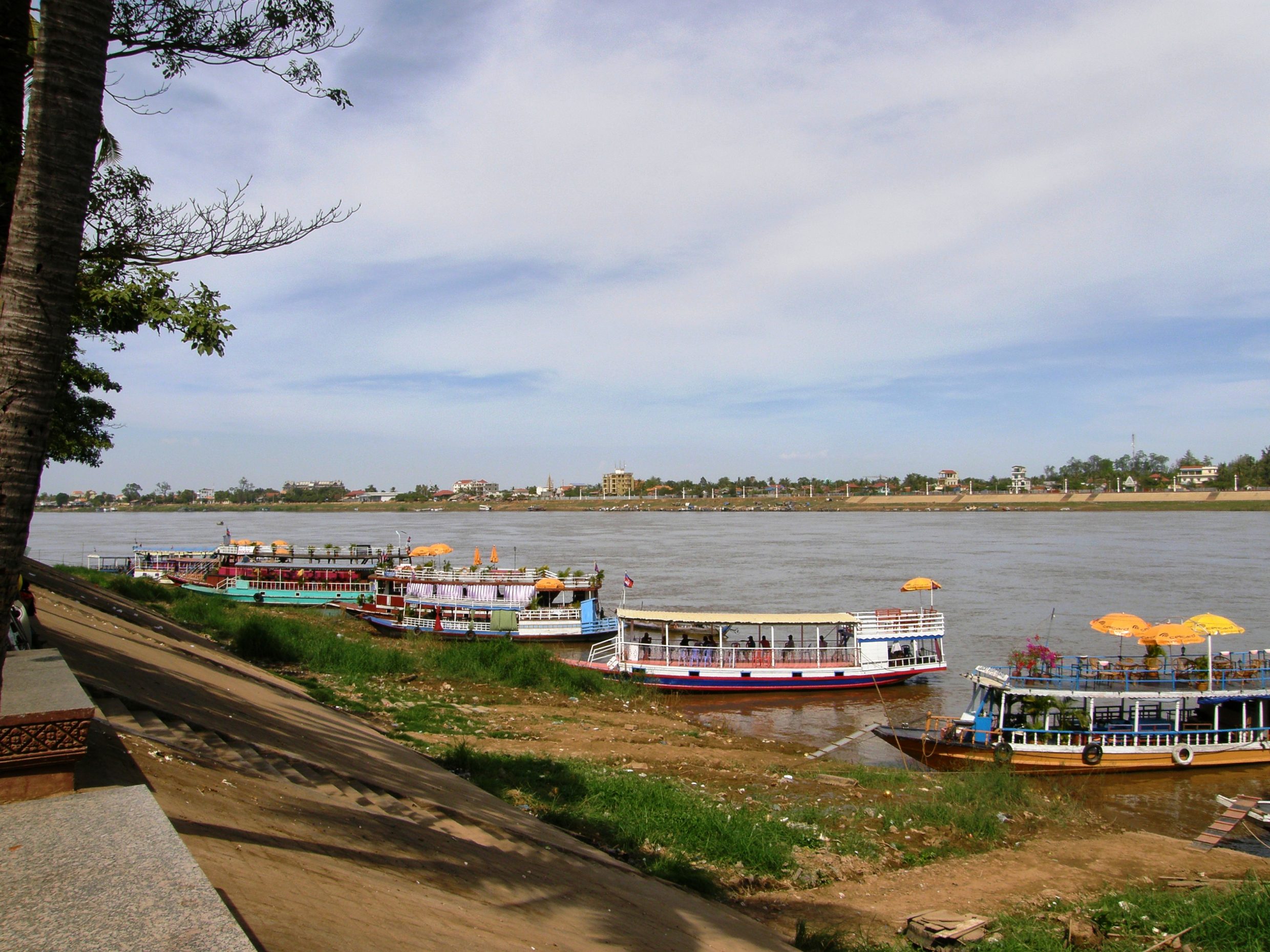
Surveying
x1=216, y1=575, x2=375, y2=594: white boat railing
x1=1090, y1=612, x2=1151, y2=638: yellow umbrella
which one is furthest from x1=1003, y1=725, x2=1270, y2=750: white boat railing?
x1=216, y1=575, x2=375, y2=594: white boat railing

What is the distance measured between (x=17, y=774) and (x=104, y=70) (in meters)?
3.72

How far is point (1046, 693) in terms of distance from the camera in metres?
17.9

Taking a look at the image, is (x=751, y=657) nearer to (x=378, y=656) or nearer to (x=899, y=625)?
(x=899, y=625)

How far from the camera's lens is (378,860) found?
627 centimetres

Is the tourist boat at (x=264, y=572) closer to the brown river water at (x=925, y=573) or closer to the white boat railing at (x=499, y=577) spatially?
the white boat railing at (x=499, y=577)

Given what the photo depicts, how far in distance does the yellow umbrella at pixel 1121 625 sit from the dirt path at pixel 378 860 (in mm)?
14710

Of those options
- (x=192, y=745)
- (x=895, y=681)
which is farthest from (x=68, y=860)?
(x=895, y=681)

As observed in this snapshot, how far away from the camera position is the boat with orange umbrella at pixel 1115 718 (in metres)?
17.7

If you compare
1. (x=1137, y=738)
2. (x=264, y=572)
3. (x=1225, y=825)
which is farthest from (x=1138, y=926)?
(x=264, y=572)

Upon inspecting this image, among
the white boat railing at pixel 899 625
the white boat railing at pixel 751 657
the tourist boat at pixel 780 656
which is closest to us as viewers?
the tourist boat at pixel 780 656

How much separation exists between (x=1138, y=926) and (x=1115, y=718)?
39.6 ft

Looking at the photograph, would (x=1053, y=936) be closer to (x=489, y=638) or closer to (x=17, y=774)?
(x=17, y=774)

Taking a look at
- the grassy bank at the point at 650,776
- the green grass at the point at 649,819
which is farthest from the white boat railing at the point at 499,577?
the green grass at the point at 649,819

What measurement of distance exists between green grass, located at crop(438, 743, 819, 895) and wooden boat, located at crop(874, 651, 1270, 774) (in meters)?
7.98
